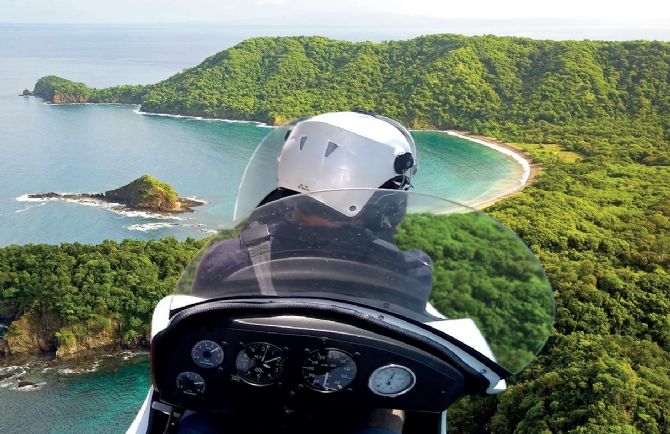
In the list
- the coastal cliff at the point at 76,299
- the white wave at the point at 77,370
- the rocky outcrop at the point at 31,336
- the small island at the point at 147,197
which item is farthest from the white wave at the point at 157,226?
the white wave at the point at 77,370

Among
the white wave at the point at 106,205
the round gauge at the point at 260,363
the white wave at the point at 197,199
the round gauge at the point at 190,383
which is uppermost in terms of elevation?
the round gauge at the point at 260,363

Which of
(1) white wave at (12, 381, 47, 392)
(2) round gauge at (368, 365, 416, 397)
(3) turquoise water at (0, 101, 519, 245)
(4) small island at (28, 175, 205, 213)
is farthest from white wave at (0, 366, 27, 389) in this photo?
(2) round gauge at (368, 365, 416, 397)

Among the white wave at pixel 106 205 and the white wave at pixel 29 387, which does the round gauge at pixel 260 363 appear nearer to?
the white wave at pixel 29 387

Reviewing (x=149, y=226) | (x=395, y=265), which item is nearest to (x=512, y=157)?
(x=149, y=226)

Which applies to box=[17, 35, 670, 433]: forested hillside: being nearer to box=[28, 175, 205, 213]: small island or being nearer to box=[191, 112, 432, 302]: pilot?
box=[191, 112, 432, 302]: pilot

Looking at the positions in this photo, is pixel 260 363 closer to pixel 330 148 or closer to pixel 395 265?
pixel 395 265

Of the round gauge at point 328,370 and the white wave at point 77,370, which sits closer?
the round gauge at point 328,370
